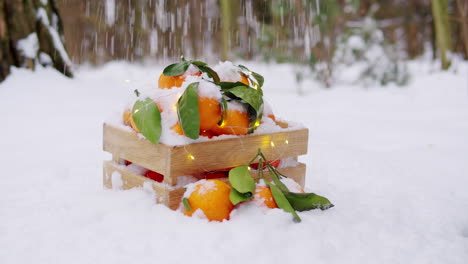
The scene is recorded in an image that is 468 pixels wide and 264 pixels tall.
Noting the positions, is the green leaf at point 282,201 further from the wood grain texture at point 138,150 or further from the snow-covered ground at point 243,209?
the wood grain texture at point 138,150

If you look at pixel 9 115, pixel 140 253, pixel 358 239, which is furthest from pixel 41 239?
pixel 9 115

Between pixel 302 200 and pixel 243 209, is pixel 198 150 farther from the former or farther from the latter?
pixel 302 200

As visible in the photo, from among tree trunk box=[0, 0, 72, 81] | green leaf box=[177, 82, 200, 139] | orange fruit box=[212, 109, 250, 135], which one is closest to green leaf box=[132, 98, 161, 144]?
green leaf box=[177, 82, 200, 139]

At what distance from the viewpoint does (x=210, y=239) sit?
1.45m

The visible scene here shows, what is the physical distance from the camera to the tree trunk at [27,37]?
4.00 meters

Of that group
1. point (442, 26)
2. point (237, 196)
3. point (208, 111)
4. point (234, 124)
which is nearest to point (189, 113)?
point (208, 111)

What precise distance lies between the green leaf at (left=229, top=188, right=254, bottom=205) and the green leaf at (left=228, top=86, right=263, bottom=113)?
333mm

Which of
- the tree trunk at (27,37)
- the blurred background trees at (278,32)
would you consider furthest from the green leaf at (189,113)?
the blurred background trees at (278,32)

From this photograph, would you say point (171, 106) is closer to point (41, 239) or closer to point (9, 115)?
point (41, 239)

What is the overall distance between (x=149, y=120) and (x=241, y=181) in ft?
1.32

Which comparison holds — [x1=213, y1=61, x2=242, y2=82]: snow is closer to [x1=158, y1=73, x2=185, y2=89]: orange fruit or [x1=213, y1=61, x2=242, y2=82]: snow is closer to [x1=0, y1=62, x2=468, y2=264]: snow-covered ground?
[x1=158, y1=73, x2=185, y2=89]: orange fruit

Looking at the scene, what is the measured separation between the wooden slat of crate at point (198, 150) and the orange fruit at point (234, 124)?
3 centimetres

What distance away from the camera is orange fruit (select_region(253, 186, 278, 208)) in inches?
64.4

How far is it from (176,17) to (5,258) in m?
8.53
